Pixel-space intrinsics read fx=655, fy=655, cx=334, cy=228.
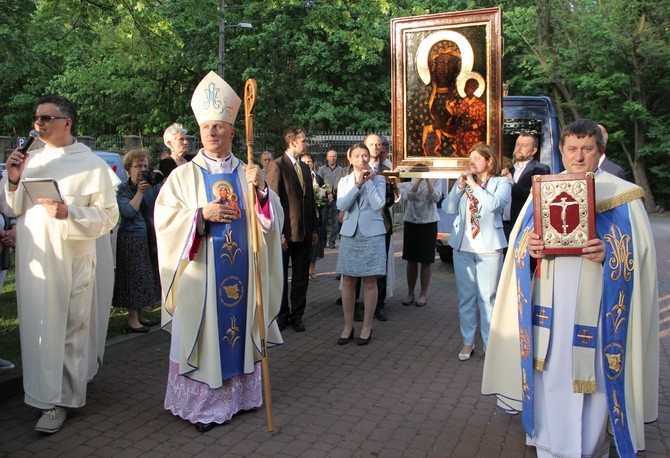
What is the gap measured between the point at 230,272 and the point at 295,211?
8.19 feet

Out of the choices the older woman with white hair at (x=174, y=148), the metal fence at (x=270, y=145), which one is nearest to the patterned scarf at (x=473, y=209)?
the older woman with white hair at (x=174, y=148)

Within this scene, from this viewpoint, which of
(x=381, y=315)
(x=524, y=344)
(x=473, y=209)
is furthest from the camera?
(x=381, y=315)

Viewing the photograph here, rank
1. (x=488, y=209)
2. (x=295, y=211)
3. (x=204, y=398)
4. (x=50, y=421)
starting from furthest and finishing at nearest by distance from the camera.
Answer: (x=295, y=211) → (x=488, y=209) → (x=204, y=398) → (x=50, y=421)

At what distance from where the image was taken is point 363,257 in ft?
20.7

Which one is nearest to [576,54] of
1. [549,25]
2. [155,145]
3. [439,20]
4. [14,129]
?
[549,25]

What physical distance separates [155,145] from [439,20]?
17925 millimetres

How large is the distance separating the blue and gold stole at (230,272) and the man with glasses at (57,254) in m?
0.77

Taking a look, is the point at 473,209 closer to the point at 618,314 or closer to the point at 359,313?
the point at 618,314

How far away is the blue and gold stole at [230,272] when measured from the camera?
177 inches

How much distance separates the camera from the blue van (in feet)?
36.4

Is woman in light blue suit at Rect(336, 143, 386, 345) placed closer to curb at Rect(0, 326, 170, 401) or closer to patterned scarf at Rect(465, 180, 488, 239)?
patterned scarf at Rect(465, 180, 488, 239)

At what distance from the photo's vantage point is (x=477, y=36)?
589cm

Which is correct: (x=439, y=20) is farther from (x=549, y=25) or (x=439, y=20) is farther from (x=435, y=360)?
(x=549, y=25)

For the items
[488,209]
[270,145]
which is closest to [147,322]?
[488,209]
